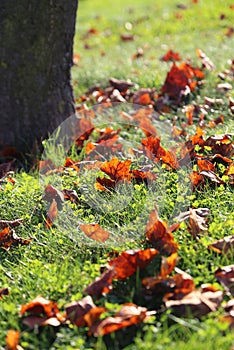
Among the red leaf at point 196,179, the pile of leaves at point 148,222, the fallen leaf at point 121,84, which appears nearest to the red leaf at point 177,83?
the pile of leaves at point 148,222

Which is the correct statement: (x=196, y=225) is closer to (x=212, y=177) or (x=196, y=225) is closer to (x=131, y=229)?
(x=131, y=229)

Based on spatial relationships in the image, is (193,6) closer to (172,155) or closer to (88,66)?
(88,66)

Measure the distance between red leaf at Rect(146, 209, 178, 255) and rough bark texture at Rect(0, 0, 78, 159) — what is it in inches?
75.8

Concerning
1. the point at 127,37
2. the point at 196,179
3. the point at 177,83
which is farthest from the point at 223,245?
the point at 127,37

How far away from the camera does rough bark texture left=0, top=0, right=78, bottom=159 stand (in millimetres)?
3990

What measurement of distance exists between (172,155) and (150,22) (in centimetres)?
605

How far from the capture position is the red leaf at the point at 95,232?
260 cm

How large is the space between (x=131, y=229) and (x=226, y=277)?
0.55m

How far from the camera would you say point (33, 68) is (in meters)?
4.11

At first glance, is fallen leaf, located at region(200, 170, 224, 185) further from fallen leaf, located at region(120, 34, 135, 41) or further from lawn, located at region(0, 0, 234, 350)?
fallen leaf, located at region(120, 34, 135, 41)

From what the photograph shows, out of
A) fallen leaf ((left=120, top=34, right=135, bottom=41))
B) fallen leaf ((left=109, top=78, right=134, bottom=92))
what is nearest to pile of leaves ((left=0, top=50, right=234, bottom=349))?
fallen leaf ((left=109, top=78, right=134, bottom=92))

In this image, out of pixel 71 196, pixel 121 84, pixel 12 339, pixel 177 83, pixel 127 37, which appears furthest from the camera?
pixel 127 37

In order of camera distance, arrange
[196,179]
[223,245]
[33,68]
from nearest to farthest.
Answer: [223,245], [196,179], [33,68]

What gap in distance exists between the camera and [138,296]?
2.24 meters
